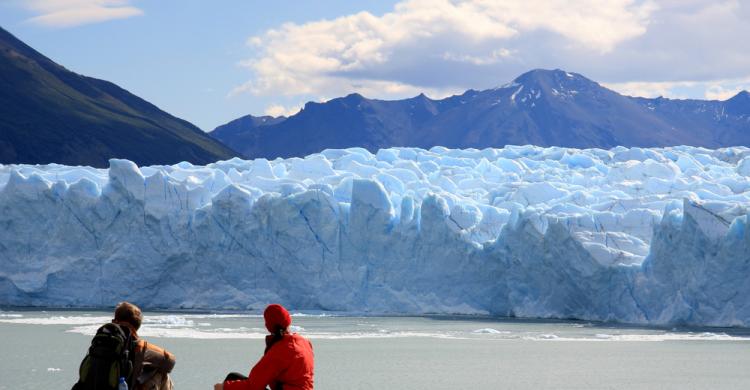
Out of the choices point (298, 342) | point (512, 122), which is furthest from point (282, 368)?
point (512, 122)

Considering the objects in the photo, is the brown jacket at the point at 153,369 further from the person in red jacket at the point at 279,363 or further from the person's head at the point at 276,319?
the person's head at the point at 276,319

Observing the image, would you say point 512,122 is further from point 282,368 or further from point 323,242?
point 282,368

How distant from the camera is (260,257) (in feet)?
86.5

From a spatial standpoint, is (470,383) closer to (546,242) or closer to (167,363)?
(167,363)

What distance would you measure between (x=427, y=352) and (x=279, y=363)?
1211 cm

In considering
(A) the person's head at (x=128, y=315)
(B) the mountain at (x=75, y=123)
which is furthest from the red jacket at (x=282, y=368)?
(B) the mountain at (x=75, y=123)

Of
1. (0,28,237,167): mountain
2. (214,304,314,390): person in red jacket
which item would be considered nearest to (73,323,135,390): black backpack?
(214,304,314,390): person in red jacket

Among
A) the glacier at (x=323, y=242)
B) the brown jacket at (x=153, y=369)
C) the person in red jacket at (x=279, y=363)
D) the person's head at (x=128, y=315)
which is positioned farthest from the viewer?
the glacier at (x=323, y=242)

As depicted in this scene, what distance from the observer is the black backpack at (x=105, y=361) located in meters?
5.64

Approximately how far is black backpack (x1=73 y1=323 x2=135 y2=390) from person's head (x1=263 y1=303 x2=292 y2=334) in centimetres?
78

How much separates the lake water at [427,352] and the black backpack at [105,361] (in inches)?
279

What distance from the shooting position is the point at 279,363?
5406 millimetres

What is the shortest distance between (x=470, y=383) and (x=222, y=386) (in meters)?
8.60

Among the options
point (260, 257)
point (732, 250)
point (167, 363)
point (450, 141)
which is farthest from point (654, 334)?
point (450, 141)
